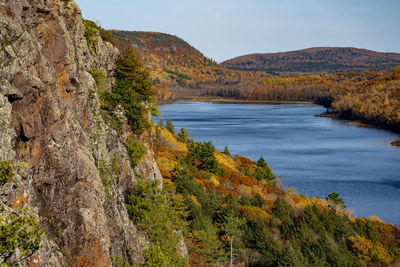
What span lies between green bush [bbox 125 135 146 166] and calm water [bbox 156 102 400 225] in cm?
2995

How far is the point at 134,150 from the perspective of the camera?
19906 mm

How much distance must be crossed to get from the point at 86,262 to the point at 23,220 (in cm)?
416

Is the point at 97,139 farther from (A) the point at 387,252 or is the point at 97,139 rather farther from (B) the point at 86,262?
(A) the point at 387,252

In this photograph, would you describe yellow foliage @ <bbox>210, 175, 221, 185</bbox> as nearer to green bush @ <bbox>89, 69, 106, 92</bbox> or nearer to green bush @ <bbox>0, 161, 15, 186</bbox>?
green bush @ <bbox>89, 69, 106, 92</bbox>

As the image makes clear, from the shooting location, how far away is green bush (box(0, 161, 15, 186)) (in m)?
7.83

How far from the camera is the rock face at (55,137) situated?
8.89 meters

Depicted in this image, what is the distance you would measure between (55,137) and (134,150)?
917cm

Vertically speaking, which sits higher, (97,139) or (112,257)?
(97,139)

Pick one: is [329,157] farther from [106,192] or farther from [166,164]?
[106,192]

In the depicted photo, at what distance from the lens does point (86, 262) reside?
1102 cm

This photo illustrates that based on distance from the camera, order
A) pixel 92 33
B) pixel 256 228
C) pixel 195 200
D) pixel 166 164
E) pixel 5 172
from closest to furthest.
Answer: pixel 5 172
pixel 92 33
pixel 256 228
pixel 195 200
pixel 166 164

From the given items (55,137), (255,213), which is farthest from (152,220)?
(255,213)

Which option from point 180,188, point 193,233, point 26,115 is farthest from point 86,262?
point 180,188

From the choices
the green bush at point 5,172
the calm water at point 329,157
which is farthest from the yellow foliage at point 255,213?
the green bush at point 5,172
